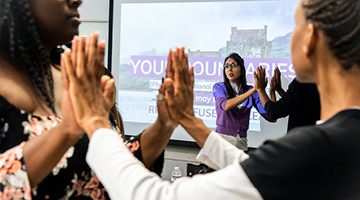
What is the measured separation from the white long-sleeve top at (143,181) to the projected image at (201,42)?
2.99 metres

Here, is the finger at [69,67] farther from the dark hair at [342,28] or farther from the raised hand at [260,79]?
the raised hand at [260,79]

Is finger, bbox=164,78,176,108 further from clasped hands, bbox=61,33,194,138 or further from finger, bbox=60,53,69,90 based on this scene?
finger, bbox=60,53,69,90

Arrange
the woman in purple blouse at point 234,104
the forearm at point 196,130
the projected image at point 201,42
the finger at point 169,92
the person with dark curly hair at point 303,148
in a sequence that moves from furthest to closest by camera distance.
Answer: the projected image at point 201,42, the woman in purple blouse at point 234,104, the forearm at point 196,130, the finger at point 169,92, the person with dark curly hair at point 303,148

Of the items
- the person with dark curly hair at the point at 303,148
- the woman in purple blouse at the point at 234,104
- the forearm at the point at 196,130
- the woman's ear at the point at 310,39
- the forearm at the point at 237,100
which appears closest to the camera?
the person with dark curly hair at the point at 303,148

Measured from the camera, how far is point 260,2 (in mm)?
3516

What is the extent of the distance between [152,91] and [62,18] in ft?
10.3

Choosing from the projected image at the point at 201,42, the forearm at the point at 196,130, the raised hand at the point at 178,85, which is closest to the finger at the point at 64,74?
the raised hand at the point at 178,85

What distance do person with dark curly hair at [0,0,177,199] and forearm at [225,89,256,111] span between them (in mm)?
2185

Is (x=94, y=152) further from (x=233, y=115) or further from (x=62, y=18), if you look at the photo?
(x=233, y=115)

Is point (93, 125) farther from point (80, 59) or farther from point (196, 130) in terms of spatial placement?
point (196, 130)

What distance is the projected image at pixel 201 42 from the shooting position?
351 cm

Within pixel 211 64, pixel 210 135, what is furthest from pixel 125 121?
pixel 210 135

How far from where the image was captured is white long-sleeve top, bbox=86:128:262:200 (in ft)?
2.17

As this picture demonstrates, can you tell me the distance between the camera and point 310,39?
75 centimetres
